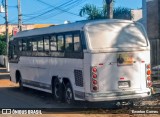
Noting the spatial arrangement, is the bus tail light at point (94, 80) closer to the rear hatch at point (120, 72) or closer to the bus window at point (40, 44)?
the rear hatch at point (120, 72)

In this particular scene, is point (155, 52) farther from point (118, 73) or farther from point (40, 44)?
point (118, 73)

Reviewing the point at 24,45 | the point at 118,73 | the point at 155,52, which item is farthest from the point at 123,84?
the point at 155,52

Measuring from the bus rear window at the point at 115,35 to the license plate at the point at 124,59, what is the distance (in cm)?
34

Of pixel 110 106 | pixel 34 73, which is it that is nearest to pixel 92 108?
pixel 110 106

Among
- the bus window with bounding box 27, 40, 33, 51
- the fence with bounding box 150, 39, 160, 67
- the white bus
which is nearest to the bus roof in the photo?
the white bus

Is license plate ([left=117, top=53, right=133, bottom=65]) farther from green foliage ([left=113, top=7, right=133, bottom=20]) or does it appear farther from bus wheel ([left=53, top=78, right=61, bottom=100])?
green foliage ([left=113, top=7, right=133, bottom=20])

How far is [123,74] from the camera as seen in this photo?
13.1 meters

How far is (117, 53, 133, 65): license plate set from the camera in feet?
42.8

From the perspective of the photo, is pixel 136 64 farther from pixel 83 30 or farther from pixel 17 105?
pixel 17 105

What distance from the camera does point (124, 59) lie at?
42.9 ft

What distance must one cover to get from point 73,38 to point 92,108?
2.51 metres

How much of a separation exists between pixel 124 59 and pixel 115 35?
0.90 meters

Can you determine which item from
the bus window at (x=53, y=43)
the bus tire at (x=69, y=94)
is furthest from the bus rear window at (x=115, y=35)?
the bus window at (x=53, y=43)

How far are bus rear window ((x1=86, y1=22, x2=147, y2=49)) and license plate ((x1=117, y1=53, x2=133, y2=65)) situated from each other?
34cm
